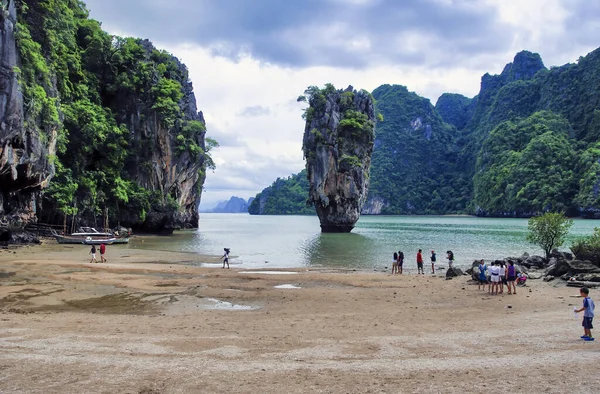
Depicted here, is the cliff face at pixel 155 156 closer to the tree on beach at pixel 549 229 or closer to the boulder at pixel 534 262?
the tree on beach at pixel 549 229

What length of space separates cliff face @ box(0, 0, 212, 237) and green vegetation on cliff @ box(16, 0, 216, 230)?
0.11 metres

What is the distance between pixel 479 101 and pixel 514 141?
7369cm

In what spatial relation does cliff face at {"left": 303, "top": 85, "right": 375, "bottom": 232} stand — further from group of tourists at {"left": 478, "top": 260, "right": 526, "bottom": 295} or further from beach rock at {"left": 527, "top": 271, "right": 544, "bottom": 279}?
group of tourists at {"left": 478, "top": 260, "right": 526, "bottom": 295}

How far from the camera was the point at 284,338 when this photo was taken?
958cm

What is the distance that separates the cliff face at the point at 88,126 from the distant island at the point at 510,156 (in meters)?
37.4

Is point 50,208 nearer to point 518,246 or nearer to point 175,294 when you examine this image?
point 175,294

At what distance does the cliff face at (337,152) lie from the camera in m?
62.2

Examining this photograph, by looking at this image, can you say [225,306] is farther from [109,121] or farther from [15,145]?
[109,121]

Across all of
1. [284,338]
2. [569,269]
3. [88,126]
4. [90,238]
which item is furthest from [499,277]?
[88,126]

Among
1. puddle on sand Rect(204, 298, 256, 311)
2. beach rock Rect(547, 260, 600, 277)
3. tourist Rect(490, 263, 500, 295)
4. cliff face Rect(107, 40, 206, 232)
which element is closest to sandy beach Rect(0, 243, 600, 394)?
puddle on sand Rect(204, 298, 256, 311)

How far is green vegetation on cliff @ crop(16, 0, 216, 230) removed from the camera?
3684 centimetres

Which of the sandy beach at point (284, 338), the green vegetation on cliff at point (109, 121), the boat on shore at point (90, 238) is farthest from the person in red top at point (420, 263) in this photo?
the boat on shore at point (90, 238)

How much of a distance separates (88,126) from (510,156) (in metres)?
116

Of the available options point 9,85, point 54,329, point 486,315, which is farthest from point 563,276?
point 9,85
